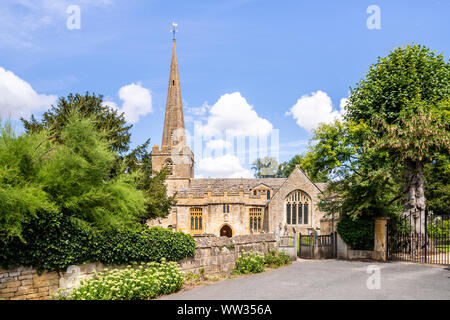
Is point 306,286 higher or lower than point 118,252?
lower

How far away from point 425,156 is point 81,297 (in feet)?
50.9

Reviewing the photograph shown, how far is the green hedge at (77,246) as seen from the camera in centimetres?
827

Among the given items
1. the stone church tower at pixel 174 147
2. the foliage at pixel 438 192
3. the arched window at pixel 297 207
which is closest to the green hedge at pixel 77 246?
the arched window at pixel 297 207

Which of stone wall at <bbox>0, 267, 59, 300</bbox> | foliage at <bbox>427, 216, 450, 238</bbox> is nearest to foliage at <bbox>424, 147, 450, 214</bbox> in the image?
foliage at <bbox>427, 216, 450, 238</bbox>

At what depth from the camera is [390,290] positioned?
30.2ft

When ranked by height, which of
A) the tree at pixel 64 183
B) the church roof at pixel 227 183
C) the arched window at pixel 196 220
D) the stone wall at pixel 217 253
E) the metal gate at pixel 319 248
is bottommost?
the arched window at pixel 196 220

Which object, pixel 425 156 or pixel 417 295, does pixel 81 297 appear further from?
pixel 425 156

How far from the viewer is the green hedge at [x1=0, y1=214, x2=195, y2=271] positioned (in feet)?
27.1

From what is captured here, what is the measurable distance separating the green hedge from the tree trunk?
13085mm

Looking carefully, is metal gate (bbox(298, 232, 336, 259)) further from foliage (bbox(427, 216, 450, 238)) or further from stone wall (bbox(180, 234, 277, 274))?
foliage (bbox(427, 216, 450, 238))

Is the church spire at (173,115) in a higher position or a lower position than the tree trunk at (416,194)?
higher

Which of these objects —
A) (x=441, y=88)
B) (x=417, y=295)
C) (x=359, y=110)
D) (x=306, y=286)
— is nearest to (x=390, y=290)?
(x=417, y=295)

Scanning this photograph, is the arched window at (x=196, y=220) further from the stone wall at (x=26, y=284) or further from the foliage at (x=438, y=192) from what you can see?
the stone wall at (x=26, y=284)

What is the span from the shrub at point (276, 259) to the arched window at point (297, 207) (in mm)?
21277
